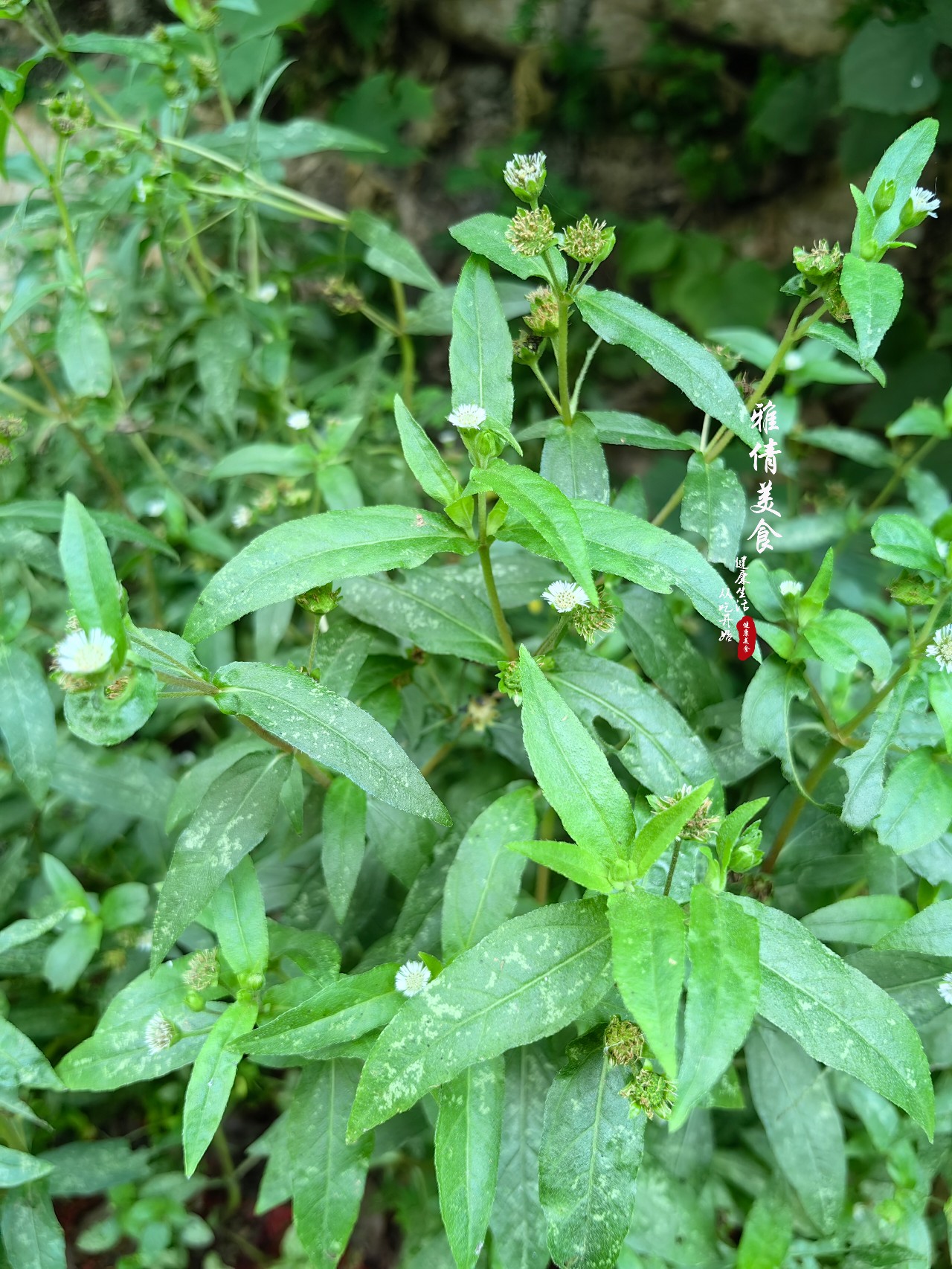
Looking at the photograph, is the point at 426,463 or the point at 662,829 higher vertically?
the point at 426,463

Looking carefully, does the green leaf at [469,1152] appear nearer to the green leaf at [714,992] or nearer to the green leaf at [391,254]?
the green leaf at [714,992]

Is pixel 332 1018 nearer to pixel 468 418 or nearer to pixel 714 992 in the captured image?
pixel 714 992

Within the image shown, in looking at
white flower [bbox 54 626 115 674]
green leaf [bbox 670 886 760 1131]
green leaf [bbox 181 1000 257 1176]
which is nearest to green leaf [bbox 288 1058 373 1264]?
green leaf [bbox 181 1000 257 1176]

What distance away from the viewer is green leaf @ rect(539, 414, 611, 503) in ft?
3.33

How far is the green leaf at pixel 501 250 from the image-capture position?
3.15ft

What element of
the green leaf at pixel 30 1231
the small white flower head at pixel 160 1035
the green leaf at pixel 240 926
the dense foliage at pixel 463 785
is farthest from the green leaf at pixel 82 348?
the green leaf at pixel 30 1231

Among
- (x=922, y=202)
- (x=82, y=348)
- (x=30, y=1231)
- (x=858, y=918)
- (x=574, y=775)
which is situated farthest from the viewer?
(x=82, y=348)

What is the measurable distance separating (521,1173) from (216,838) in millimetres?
522

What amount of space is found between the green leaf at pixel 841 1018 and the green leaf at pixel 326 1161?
19.1 inches

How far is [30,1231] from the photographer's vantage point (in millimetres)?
1183

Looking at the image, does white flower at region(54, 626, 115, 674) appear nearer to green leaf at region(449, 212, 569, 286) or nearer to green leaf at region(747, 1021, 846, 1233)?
green leaf at region(449, 212, 569, 286)

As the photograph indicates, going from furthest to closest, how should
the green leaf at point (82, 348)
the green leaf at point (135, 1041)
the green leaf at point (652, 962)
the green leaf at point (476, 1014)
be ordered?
1. the green leaf at point (82, 348)
2. the green leaf at point (135, 1041)
3. the green leaf at point (476, 1014)
4. the green leaf at point (652, 962)

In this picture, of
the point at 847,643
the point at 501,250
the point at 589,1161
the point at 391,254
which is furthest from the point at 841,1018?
the point at 391,254

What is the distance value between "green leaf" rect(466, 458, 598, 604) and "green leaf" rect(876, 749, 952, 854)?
430mm
